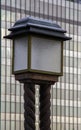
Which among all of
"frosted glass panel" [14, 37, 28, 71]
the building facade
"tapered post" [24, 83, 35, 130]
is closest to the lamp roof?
"frosted glass panel" [14, 37, 28, 71]

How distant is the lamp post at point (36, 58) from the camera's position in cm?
1204

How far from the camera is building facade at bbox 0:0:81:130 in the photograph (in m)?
82.6

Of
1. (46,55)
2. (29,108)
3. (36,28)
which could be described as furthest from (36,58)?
(29,108)

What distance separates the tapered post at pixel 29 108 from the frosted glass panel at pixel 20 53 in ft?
1.70

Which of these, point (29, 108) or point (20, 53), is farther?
point (20, 53)

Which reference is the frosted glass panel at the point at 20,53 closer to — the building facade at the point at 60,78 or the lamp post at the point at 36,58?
the lamp post at the point at 36,58

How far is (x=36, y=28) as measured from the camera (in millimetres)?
11984

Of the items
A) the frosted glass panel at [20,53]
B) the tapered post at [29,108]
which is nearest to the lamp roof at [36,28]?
the frosted glass panel at [20,53]

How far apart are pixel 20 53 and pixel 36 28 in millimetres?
815

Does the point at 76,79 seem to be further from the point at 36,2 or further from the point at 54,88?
the point at 36,2

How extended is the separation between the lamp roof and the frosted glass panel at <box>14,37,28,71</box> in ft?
0.63

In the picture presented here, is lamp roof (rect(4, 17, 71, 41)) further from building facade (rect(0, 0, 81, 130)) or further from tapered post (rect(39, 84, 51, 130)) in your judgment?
building facade (rect(0, 0, 81, 130))

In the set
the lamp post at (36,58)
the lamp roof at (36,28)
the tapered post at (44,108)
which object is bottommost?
the tapered post at (44,108)

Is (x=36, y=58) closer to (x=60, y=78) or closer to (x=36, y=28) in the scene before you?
(x=36, y=28)
